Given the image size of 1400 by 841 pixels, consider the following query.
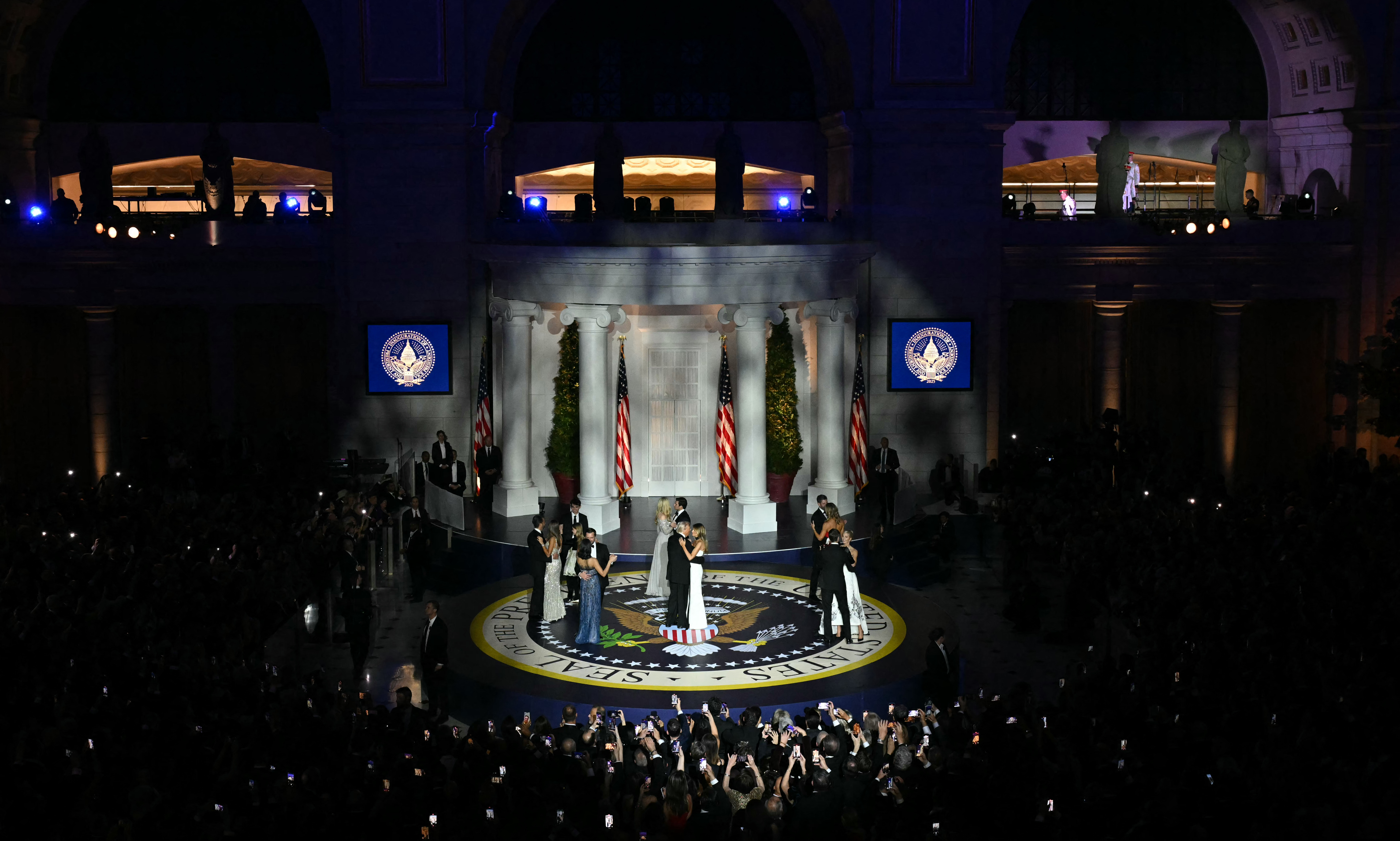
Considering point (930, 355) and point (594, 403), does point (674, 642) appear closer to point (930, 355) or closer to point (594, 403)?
point (594, 403)

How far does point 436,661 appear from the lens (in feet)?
65.1

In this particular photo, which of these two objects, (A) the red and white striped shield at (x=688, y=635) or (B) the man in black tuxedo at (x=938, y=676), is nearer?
(B) the man in black tuxedo at (x=938, y=676)

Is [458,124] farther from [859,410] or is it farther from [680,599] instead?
[680,599]

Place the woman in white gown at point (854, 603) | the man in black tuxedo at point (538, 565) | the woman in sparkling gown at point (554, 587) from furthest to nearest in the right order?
the woman in sparkling gown at point (554, 587), the man in black tuxedo at point (538, 565), the woman in white gown at point (854, 603)

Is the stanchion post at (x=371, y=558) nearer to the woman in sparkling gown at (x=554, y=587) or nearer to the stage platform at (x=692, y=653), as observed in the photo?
the stage platform at (x=692, y=653)

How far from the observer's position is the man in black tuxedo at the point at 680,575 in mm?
21766

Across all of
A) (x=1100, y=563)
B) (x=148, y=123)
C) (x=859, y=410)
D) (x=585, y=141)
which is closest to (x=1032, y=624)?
(x=1100, y=563)

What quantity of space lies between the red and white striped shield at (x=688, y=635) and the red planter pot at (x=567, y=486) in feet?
29.1

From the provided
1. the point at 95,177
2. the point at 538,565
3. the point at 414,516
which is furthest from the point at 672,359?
the point at 95,177

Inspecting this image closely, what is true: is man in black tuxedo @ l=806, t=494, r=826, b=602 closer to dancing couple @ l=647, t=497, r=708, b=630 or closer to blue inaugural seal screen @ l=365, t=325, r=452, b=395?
dancing couple @ l=647, t=497, r=708, b=630

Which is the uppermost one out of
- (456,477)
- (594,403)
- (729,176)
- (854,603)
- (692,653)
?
(729,176)

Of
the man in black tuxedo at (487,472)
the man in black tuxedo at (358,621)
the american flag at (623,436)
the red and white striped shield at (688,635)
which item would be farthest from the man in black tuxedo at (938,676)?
the man in black tuxedo at (487,472)

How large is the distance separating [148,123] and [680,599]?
23260 mm

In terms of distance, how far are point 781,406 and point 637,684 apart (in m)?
11.8
